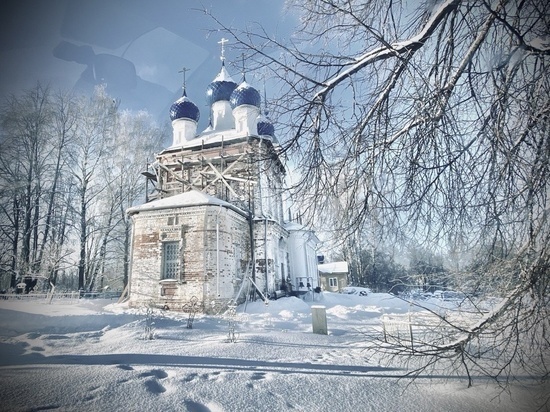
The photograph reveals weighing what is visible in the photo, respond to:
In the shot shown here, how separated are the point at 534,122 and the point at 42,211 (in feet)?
53.1

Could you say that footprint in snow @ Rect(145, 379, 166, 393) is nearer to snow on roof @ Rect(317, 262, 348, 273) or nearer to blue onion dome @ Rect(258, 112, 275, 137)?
blue onion dome @ Rect(258, 112, 275, 137)

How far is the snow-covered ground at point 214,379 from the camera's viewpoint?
296 centimetres

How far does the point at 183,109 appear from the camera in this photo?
19.7m

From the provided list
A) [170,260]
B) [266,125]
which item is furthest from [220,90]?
[170,260]

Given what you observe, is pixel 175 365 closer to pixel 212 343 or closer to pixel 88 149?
pixel 212 343

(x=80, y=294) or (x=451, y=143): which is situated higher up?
A: (x=451, y=143)

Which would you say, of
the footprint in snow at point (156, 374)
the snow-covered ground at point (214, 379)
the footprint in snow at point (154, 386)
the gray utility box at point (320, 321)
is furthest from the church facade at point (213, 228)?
the footprint in snow at point (154, 386)

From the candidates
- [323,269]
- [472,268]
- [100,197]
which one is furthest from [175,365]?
[323,269]

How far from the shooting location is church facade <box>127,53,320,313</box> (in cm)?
1184

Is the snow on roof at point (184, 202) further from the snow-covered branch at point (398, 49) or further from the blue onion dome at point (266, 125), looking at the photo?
the snow-covered branch at point (398, 49)

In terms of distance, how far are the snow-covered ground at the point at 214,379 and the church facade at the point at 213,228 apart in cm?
468

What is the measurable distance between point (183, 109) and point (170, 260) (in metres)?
12.0

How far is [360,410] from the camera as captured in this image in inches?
119

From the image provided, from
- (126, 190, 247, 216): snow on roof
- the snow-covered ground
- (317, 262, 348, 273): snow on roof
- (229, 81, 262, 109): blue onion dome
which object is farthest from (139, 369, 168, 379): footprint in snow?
(317, 262, 348, 273): snow on roof
